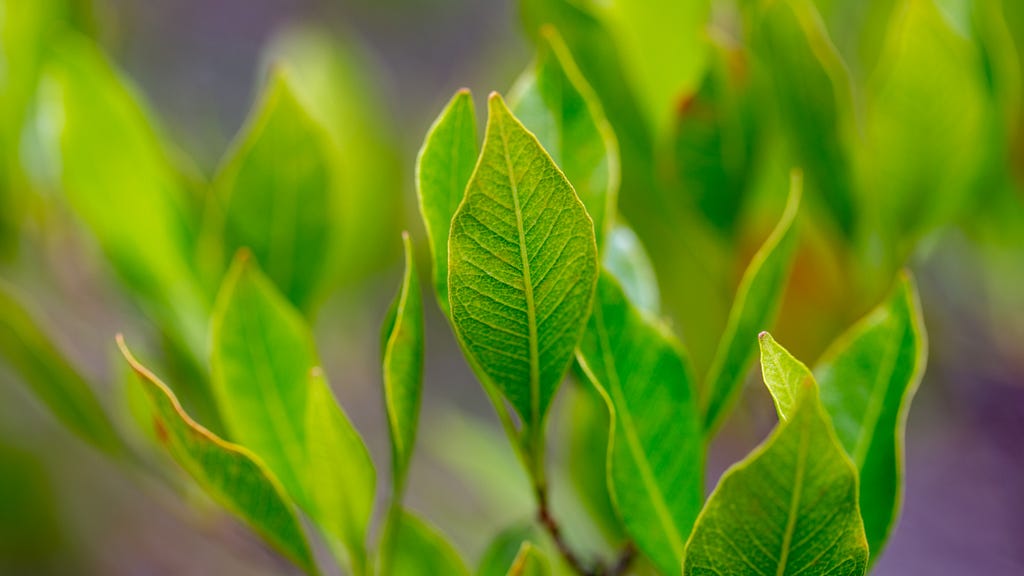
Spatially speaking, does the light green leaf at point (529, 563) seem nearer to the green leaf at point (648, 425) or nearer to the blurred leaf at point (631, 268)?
the green leaf at point (648, 425)

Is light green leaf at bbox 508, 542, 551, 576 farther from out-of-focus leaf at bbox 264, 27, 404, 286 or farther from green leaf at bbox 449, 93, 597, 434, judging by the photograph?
out-of-focus leaf at bbox 264, 27, 404, 286

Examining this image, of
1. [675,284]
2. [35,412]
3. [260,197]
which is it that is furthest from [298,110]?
[35,412]

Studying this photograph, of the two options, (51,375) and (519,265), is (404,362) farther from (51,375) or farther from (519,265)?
(51,375)

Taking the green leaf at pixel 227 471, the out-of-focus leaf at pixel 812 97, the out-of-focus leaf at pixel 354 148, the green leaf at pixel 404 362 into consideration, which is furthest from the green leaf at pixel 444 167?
the out-of-focus leaf at pixel 354 148

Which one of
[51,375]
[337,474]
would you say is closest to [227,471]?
[337,474]

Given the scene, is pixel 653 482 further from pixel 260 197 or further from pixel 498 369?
pixel 260 197

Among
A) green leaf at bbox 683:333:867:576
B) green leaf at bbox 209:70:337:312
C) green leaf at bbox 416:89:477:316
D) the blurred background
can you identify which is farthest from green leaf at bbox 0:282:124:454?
green leaf at bbox 683:333:867:576

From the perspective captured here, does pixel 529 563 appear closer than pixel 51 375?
Yes
